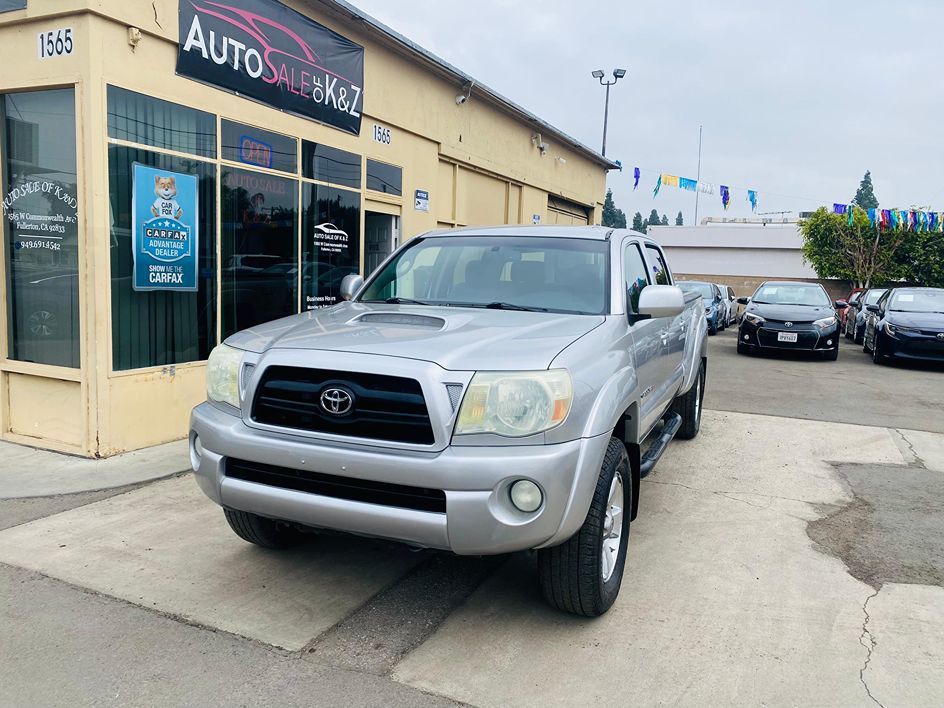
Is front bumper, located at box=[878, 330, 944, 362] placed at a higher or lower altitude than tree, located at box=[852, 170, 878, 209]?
lower

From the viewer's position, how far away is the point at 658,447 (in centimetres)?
483

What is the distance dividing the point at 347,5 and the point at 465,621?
7.12 metres

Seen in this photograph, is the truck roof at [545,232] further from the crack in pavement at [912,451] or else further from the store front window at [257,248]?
the crack in pavement at [912,451]

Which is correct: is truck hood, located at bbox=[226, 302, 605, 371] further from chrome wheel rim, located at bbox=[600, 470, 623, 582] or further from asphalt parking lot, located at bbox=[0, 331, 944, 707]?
asphalt parking lot, located at bbox=[0, 331, 944, 707]

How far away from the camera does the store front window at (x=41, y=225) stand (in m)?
6.02

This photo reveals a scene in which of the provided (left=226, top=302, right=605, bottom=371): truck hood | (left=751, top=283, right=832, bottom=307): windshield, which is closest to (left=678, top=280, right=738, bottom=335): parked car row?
(left=751, top=283, right=832, bottom=307): windshield

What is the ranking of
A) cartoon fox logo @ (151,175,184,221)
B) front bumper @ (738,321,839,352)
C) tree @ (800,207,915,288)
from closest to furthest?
cartoon fox logo @ (151,175,184,221) < front bumper @ (738,321,839,352) < tree @ (800,207,915,288)

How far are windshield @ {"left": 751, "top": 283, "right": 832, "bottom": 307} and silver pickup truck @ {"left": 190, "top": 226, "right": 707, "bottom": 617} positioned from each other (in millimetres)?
11852

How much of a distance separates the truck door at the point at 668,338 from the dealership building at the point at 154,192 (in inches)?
156

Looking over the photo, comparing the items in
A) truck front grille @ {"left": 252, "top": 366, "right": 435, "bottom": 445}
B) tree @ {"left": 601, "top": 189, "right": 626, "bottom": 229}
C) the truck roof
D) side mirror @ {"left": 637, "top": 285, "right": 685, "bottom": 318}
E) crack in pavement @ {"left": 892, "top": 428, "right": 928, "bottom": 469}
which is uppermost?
tree @ {"left": 601, "top": 189, "right": 626, "bottom": 229}

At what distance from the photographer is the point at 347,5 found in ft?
27.1

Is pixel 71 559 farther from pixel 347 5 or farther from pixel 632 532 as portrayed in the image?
pixel 347 5

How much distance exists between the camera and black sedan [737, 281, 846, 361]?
13461mm

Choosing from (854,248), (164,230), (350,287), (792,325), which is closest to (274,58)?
(164,230)
